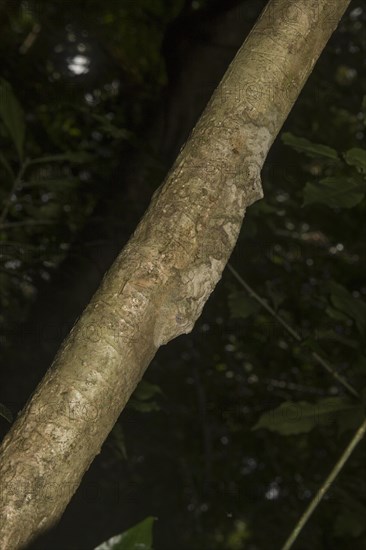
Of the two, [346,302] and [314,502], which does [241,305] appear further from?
[314,502]

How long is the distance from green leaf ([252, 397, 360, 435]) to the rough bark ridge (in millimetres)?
983

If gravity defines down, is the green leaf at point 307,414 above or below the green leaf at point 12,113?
below

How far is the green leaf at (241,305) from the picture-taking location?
2.20 meters

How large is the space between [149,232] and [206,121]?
0.19 metres

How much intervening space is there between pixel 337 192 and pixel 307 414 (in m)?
0.62

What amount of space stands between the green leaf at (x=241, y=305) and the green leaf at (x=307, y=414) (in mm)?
304

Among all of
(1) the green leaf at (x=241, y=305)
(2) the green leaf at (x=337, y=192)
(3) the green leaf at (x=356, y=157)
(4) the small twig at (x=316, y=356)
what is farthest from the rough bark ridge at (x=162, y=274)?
(1) the green leaf at (x=241, y=305)

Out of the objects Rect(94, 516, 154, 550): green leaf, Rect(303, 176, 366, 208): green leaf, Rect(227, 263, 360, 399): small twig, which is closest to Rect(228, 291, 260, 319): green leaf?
Rect(227, 263, 360, 399): small twig

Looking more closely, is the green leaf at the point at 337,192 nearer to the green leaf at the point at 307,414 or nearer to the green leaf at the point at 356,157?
the green leaf at the point at 356,157

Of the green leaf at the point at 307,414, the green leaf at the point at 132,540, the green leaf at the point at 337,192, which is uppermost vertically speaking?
the green leaf at the point at 132,540

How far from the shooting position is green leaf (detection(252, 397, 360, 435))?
6.28ft

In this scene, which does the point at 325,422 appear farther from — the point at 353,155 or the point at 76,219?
the point at 76,219

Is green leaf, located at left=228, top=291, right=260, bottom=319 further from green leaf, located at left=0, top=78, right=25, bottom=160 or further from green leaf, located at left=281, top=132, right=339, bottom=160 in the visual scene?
green leaf, located at left=0, top=78, right=25, bottom=160

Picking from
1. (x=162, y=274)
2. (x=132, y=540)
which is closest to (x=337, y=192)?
(x=162, y=274)
